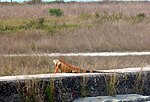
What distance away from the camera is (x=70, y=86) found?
6.10 meters

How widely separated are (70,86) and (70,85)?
0.06ft

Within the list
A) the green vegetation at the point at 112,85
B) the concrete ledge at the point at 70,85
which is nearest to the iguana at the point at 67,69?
the concrete ledge at the point at 70,85

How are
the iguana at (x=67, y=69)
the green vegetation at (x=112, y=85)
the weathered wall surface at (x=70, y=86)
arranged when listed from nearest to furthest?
the weathered wall surface at (x=70, y=86) → the green vegetation at (x=112, y=85) → the iguana at (x=67, y=69)

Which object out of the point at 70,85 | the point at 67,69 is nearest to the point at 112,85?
the point at 70,85

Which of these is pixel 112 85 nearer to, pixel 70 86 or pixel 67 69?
pixel 70 86

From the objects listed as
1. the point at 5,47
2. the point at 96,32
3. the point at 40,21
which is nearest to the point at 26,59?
the point at 5,47

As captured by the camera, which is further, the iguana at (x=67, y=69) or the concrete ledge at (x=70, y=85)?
the iguana at (x=67, y=69)

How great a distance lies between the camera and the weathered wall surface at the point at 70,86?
572 centimetres

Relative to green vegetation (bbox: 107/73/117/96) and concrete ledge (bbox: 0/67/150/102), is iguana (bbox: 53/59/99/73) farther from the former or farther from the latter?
green vegetation (bbox: 107/73/117/96)

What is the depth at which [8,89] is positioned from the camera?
224 inches

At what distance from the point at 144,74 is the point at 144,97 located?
2.24ft

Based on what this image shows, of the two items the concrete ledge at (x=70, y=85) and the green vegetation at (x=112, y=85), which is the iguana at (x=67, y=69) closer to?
the concrete ledge at (x=70, y=85)

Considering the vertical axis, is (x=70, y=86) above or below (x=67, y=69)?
below

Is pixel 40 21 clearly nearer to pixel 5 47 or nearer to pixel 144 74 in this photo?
pixel 5 47
